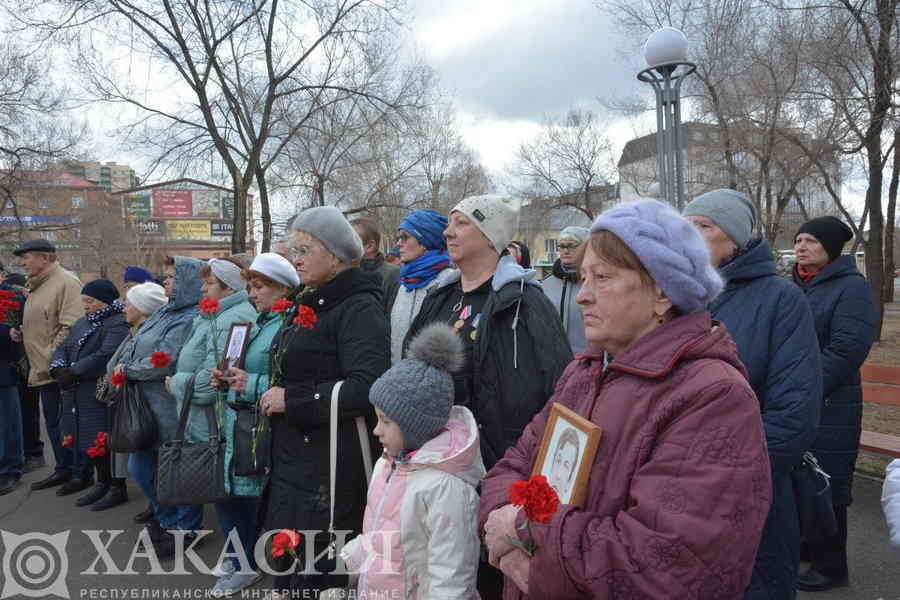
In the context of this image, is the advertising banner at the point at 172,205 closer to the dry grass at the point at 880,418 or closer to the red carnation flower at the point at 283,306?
the dry grass at the point at 880,418

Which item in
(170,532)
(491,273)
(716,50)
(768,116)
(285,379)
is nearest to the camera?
(491,273)

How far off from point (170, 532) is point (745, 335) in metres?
4.43

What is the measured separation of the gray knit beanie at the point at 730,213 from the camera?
8.46 ft

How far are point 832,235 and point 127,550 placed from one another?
5.73 m

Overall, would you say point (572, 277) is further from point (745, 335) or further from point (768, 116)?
point (768, 116)

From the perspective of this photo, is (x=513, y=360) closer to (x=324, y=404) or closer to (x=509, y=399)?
(x=509, y=399)

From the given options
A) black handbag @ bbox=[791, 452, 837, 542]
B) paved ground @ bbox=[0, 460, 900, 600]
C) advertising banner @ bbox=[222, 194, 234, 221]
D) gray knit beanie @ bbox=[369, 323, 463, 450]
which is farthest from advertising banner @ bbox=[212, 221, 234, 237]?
black handbag @ bbox=[791, 452, 837, 542]

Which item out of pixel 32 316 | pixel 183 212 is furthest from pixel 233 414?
pixel 183 212

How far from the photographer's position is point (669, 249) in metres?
1.51

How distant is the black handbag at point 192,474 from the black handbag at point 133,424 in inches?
34.7

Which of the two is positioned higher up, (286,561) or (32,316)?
(32,316)

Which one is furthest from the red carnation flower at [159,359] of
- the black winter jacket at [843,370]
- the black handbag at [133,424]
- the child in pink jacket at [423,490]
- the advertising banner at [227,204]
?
the advertising banner at [227,204]

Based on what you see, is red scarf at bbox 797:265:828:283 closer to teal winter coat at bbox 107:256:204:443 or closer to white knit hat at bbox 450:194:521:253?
white knit hat at bbox 450:194:521:253

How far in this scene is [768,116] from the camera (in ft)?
40.9
